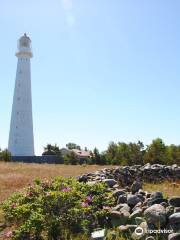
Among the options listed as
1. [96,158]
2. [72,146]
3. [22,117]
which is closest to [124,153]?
[96,158]

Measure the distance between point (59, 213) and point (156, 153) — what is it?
1740 inches

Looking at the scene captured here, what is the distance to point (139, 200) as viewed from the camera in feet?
31.9

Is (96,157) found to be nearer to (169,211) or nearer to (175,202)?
(175,202)

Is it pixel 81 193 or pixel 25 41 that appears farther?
pixel 25 41

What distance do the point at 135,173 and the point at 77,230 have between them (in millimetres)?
10128

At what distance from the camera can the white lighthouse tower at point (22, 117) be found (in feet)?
217

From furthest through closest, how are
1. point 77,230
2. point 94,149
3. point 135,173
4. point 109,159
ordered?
point 94,149, point 109,159, point 135,173, point 77,230

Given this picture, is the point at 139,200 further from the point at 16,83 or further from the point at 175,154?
the point at 16,83

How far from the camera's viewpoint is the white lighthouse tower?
66.2 metres

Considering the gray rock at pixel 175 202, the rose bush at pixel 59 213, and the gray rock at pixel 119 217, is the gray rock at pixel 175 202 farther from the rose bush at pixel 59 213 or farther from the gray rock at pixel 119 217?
the rose bush at pixel 59 213

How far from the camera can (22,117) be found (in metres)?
67.0

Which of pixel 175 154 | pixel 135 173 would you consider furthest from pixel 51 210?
pixel 175 154

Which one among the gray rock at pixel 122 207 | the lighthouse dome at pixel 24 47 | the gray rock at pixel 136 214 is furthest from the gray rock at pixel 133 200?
the lighthouse dome at pixel 24 47

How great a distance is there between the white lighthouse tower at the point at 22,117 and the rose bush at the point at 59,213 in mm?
56331
